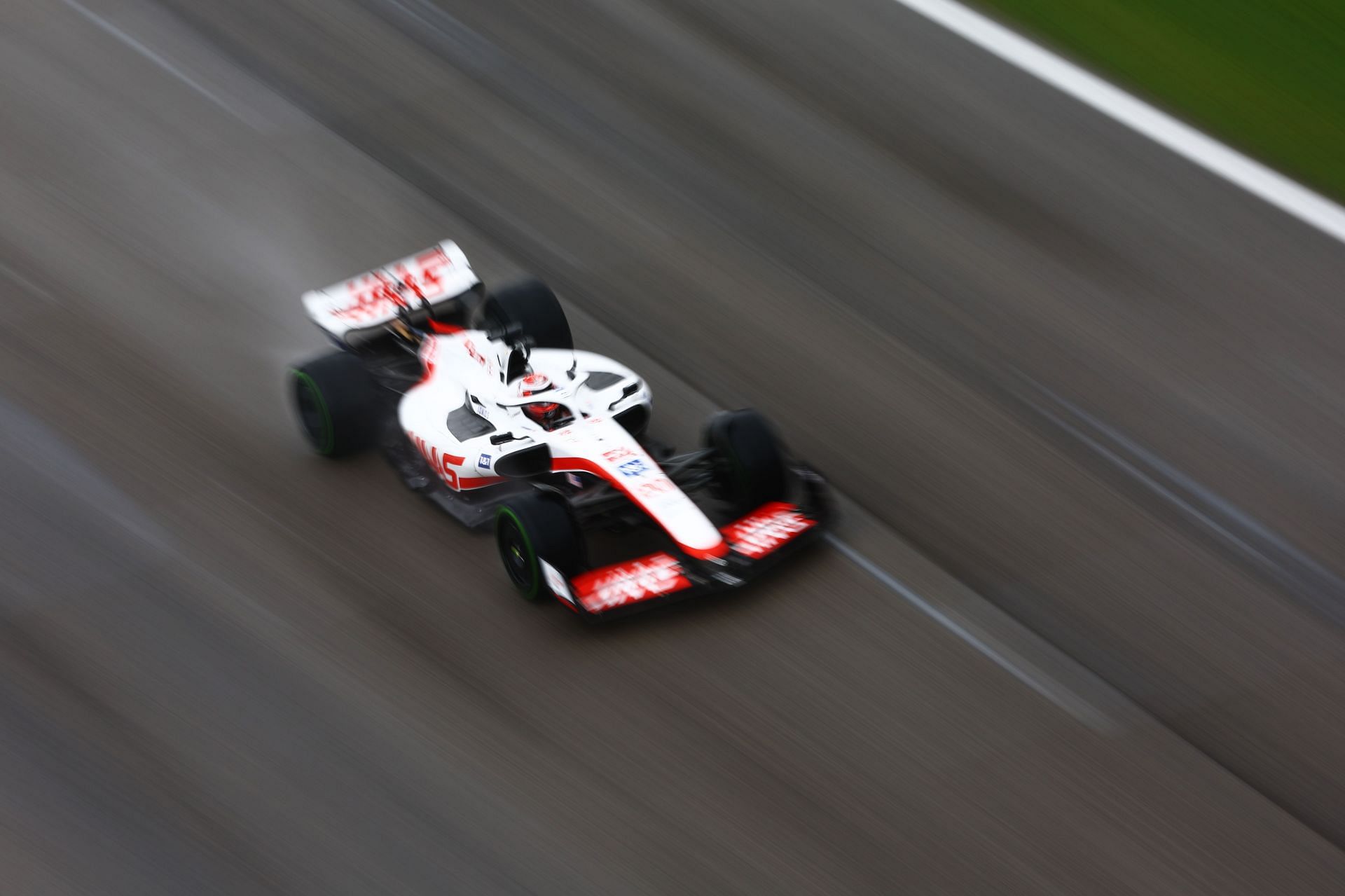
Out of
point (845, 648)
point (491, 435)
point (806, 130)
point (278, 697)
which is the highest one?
point (806, 130)

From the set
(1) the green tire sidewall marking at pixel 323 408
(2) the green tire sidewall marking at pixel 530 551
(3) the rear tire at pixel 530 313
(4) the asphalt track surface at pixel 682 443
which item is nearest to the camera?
(4) the asphalt track surface at pixel 682 443

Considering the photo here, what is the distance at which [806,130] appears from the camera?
1441cm

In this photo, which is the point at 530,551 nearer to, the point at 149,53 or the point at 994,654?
the point at 994,654

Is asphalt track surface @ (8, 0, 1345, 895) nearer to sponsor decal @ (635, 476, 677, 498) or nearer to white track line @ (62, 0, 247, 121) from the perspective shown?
white track line @ (62, 0, 247, 121)

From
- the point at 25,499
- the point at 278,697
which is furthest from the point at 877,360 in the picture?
the point at 25,499

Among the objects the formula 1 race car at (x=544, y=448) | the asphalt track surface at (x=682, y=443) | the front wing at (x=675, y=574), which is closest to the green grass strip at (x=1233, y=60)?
the asphalt track surface at (x=682, y=443)

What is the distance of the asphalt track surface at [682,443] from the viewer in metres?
8.64

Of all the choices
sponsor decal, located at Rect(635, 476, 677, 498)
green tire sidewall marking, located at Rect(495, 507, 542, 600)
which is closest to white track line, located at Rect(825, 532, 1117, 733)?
sponsor decal, located at Rect(635, 476, 677, 498)

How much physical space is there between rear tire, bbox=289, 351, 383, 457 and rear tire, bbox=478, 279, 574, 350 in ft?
3.15

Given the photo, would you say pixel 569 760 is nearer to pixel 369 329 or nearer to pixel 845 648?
pixel 845 648

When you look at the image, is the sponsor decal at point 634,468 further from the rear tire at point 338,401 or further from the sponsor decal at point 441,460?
the rear tire at point 338,401

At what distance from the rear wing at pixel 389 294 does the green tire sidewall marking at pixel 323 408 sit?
22.2 inches

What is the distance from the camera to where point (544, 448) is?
9.88 meters

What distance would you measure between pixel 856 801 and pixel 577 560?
6.77ft
